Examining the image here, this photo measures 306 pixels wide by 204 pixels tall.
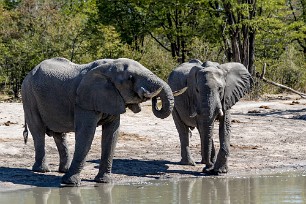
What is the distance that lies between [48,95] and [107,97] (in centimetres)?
126

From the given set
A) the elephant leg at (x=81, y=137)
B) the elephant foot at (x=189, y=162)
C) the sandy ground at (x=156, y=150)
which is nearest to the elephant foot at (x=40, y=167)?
the sandy ground at (x=156, y=150)

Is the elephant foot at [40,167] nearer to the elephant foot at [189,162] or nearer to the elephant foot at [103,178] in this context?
the elephant foot at [103,178]

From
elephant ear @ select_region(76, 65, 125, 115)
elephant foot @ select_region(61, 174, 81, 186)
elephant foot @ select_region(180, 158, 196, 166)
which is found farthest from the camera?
elephant foot @ select_region(180, 158, 196, 166)

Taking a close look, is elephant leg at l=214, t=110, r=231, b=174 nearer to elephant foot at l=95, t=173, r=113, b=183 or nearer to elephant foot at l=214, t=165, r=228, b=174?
elephant foot at l=214, t=165, r=228, b=174

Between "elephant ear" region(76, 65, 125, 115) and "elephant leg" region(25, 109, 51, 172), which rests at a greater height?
"elephant ear" region(76, 65, 125, 115)

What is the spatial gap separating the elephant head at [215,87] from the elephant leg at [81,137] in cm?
205

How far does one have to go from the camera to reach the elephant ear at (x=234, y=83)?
13.8 meters

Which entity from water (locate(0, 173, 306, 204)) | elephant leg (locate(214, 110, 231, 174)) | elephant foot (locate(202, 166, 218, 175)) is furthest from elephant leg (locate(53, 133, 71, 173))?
elephant leg (locate(214, 110, 231, 174))

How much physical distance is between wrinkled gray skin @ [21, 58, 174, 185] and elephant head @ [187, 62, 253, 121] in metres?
1.60

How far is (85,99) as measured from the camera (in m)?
12.0

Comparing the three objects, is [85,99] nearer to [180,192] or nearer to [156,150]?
[180,192]

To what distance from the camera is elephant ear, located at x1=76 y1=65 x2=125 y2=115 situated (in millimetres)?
11805

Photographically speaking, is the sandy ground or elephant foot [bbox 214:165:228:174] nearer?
the sandy ground

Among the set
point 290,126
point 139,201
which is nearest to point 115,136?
point 139,201
